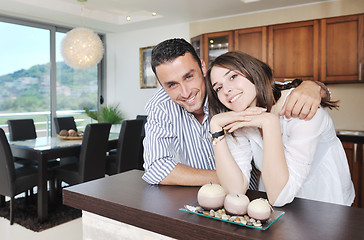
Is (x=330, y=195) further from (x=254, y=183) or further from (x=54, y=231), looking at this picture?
(x=54, y=231)

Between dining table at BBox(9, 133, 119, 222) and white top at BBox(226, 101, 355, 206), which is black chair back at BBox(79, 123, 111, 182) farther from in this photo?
white top at BBox(226, 101, 355, 206)

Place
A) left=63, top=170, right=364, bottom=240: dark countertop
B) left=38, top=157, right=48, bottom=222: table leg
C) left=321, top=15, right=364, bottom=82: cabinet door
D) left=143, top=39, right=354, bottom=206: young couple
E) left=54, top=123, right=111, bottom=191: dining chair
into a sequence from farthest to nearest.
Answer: left=321, top=15, right=364, bottom=82: cabinet door < left=54, top=123, right=111, bottom=191: dining chair < left=38, top=157, right=48, bottom=222: table leg < left=143, top=39, right=354, bottom=206: young couple < left=63, top=170, right=364, bottom=240: dark countertop

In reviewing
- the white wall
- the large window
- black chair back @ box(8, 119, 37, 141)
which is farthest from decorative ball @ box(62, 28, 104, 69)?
the white wall

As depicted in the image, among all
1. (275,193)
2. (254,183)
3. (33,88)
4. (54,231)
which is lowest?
(54,231)

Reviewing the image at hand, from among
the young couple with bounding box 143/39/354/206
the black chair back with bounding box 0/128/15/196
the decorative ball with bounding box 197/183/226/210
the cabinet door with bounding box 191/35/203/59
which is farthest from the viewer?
the cabinet door with bounding box 191/35/203/59

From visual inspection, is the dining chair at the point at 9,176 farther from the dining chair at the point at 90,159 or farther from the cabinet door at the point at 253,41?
the cabinet door at the point at 253,41

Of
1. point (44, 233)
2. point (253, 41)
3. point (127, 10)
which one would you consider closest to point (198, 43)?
point (253, 41)

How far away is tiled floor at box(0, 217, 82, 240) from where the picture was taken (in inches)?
113

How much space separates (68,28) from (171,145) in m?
5.35

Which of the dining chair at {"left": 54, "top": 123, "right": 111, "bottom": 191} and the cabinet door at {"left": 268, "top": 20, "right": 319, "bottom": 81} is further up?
the cabinet door at {"left": 268, "top": 20, "right": 319, "bottom": 81}

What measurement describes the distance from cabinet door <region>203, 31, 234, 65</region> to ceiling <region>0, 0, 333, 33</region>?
14.9 inches

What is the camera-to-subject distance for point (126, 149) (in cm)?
388

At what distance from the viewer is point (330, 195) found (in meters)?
1.41

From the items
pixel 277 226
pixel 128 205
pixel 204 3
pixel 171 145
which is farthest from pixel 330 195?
pixel 204 3
